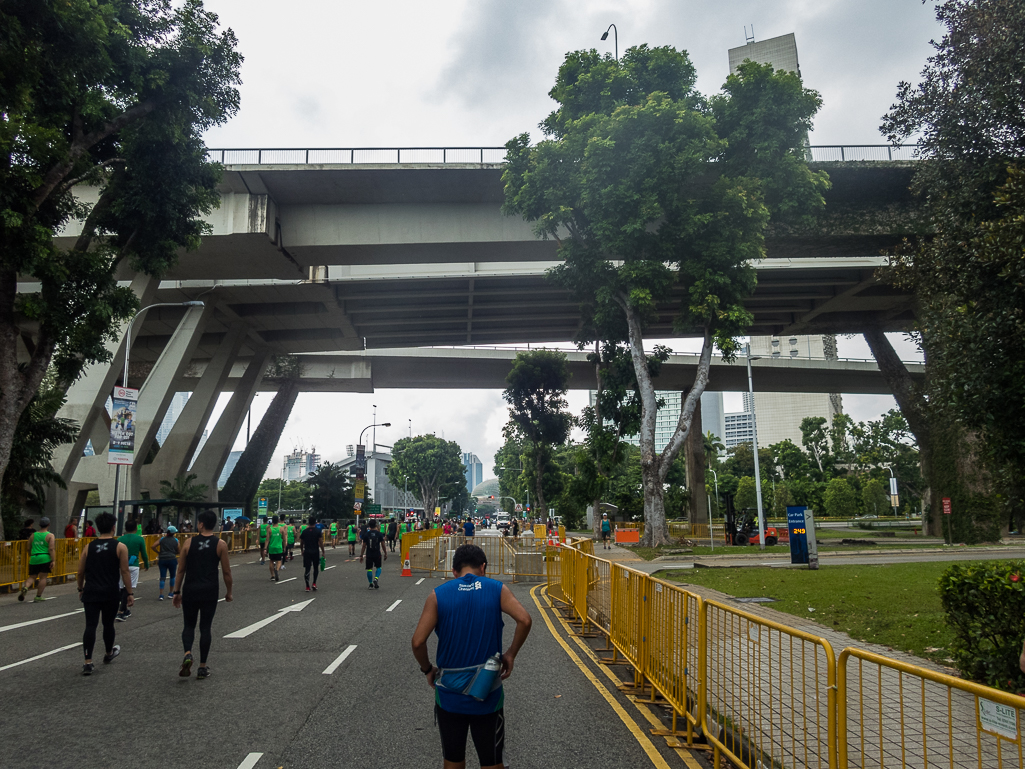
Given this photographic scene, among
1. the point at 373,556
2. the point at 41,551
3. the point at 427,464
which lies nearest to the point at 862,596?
the point at 373,556

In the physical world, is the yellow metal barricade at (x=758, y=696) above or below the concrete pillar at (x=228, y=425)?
below

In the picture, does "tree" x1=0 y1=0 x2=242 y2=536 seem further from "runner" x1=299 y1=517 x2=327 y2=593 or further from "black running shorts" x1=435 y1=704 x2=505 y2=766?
"black running shorts" x1=435 y1=704 x2=505 y2=766

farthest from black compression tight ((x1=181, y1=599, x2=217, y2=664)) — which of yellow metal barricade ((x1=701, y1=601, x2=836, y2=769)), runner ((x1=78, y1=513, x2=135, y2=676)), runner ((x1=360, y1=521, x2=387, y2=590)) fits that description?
runner ((x1=360, y1=521, x2=387, y2=590))

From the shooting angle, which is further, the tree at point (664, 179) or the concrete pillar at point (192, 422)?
the concrete pillar at point (192, 422)

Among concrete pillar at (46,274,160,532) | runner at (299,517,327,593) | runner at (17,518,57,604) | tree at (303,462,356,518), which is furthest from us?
tree at (303,462,356,518)

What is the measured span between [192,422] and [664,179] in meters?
29.1

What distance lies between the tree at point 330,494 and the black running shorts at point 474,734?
164ft

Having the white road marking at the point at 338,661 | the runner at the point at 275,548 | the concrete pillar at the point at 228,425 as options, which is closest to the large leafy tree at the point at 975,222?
the white road marking at the point at 338,661

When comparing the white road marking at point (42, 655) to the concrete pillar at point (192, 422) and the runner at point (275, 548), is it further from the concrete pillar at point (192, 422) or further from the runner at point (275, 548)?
the concrete pillar at point (192, 422)

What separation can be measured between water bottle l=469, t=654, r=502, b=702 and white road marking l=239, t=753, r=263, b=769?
7.66 feet

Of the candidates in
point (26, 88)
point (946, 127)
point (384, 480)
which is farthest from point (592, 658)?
point (384, 480)

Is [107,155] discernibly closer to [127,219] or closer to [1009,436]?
[127,219]

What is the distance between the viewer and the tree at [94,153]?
16484 millimetres

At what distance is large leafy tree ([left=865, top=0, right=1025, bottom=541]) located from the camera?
10.1 m
